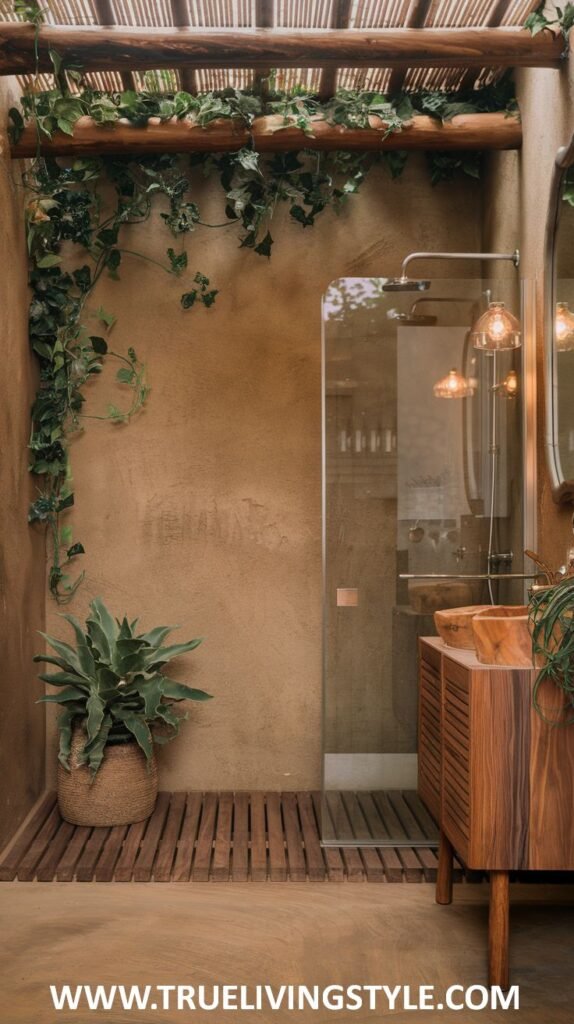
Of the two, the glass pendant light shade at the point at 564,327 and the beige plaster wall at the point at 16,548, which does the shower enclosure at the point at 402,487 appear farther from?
the beige plaster wall at the point at 16,548

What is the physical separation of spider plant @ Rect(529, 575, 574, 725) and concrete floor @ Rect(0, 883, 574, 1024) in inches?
29.8

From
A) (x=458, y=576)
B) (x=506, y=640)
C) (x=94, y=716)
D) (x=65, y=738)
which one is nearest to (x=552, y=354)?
(x=458, y=576)

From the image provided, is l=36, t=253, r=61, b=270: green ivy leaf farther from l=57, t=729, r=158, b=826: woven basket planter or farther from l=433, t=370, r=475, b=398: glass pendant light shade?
l=57, t=729, r=158, b=826: woven basket planter

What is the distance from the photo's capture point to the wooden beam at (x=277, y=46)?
2826mm

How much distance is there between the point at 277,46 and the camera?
284cm

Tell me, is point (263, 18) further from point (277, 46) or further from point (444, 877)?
point (444, 877)

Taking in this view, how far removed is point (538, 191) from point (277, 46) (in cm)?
104

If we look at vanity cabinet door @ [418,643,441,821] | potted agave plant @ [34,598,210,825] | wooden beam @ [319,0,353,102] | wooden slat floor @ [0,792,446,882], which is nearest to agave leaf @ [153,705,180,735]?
potted agave plant @ [34,598,210,825]

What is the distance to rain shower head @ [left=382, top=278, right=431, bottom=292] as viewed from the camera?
310 centimetres

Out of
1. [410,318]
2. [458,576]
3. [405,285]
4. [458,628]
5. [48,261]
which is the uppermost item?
[48,261]

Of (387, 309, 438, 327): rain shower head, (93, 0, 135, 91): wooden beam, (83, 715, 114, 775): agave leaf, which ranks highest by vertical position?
(93, 0, 135, 91): wooden beam

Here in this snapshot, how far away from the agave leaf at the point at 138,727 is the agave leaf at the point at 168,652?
0.71 ft

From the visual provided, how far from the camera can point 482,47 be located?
Result: 2867mm

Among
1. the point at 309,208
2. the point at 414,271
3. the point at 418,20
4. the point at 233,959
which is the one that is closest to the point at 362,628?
the point at 233,959
